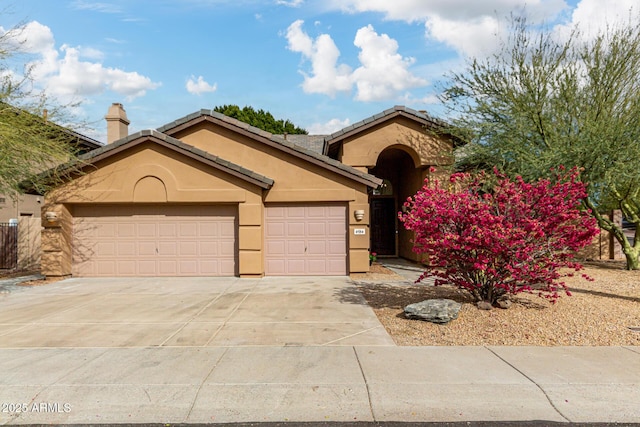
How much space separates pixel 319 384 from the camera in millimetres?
4547

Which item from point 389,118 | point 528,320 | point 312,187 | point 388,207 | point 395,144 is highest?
point 389,118

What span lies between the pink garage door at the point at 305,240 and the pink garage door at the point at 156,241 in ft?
4.13

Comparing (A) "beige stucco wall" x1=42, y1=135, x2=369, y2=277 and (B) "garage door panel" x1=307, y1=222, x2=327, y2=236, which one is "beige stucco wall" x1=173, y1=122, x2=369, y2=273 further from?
(B) "garage door panel" x1=307, y1=222, x2=327, y2=236

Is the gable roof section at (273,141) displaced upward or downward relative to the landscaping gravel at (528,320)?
upward

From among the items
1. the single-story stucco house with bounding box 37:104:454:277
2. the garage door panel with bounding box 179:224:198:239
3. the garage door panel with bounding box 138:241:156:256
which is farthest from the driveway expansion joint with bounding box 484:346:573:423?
the garage door panel with bounding box 138:241:156:256

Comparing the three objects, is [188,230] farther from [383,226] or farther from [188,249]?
[383,226]

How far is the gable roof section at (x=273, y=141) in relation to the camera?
12.6 meters

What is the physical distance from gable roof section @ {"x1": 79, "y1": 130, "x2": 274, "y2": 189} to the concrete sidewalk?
704 cm

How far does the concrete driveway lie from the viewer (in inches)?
249

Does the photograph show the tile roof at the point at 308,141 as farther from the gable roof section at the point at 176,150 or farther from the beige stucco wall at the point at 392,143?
the gable roof section at the point at 176,150

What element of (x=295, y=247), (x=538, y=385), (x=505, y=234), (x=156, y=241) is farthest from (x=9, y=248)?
(x=538, y=385)

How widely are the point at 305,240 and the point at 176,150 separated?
489cm

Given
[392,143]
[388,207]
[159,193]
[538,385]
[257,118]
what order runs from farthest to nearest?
1. [257,118]
2. [388,207]
3. [392,143]
4. [159,193]
5. [538,385]

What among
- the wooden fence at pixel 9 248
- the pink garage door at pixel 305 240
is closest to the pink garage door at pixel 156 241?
the pink garage door at pixel 305 240
